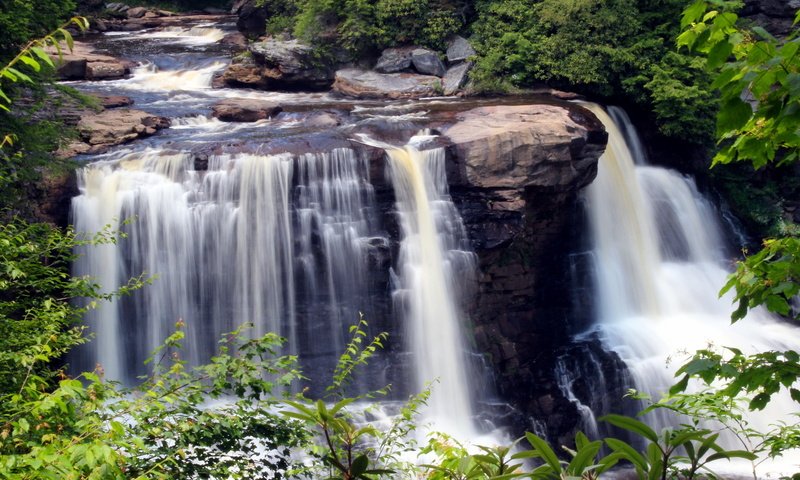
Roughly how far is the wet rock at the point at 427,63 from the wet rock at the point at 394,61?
A: 0.22 metres

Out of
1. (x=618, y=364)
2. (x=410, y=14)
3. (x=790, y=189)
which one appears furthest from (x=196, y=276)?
→ (x=790, y=189)

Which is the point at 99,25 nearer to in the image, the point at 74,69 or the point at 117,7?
the point at 117,7

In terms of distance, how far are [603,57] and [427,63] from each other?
427 centimetres

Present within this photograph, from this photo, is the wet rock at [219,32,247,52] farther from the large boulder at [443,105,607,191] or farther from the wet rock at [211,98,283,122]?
the large boulder at [443,105,607,191]

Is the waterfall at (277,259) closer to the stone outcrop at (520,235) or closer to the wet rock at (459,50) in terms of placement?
the stone outcrop at (520,235)

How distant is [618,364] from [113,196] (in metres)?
8.38

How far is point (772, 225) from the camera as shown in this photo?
1541 centimetres

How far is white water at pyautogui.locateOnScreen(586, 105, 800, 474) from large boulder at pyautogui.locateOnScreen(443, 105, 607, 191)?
5.04ft

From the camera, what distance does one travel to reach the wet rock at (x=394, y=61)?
17547 millimetres

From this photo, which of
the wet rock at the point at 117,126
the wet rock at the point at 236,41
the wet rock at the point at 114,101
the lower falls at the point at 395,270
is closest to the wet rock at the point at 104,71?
the wet rock at the point at 114,101

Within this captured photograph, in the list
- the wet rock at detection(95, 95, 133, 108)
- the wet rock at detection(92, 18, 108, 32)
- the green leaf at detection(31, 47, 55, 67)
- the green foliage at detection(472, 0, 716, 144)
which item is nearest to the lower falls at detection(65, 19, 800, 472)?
the wet rock at detection(95, 95, 133, 108)

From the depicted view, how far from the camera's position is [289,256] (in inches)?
419

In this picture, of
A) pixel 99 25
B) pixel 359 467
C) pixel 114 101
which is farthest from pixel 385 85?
pixel 359 467

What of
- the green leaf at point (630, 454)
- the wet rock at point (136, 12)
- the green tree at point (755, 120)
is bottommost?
the green leaf at point (630, 454)
